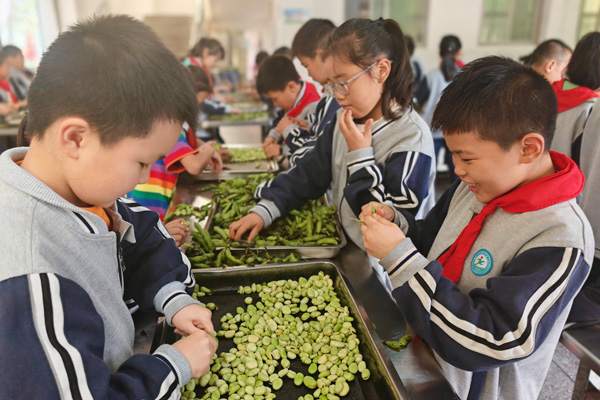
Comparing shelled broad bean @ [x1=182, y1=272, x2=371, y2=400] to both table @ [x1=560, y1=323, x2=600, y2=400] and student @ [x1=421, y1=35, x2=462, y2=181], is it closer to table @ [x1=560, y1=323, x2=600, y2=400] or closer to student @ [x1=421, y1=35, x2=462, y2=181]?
table @ [x1=560, y1=323, x2=600, y2=400]

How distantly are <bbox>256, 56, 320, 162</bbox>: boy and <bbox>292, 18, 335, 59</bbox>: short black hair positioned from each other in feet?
1.32

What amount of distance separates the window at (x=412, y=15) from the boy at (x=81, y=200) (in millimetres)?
9863

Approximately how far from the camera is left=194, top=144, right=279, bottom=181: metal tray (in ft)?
9.93

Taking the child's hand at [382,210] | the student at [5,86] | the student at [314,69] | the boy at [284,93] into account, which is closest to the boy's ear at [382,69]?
the child's hand at [382,210]

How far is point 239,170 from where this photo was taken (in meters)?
3.19

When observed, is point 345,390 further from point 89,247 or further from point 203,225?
point 203,225

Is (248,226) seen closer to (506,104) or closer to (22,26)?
(506,104)

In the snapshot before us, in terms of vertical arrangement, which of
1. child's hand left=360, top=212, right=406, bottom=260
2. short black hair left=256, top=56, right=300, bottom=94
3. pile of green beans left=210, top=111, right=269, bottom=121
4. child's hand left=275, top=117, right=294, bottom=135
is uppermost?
short black hair left=256, top=56, right=300, bottom=94

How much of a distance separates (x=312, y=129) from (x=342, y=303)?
7.24 feet

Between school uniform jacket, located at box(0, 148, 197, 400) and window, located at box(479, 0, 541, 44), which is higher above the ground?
window, located at box(479, 0, 541, 44)

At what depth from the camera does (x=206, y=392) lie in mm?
1185

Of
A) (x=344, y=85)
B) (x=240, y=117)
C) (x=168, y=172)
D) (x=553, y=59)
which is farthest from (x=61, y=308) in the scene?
(x=240, y=117)

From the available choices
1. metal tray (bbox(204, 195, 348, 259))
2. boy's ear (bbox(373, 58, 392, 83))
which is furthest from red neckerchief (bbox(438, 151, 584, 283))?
boy's ear (bbox(373, 58, 392, 83))

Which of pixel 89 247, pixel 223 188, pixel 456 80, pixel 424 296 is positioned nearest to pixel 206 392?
pixel 89 247
